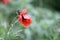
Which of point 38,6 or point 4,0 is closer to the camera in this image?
point 4,0

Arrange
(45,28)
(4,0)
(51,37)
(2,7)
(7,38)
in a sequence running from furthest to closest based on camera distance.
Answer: (2,7) < (4,0) < (45,28) < (51,37) < (7,38)

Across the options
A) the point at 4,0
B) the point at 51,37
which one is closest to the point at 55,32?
the point at 51,37

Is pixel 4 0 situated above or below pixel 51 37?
above

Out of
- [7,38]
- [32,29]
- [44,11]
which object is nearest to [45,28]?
[32,29]

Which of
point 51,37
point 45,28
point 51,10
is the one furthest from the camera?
point 51,10

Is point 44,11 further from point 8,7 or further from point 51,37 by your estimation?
point 51,37

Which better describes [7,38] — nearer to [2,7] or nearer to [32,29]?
[32,29]
